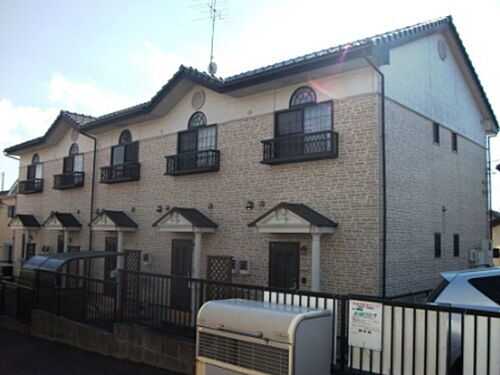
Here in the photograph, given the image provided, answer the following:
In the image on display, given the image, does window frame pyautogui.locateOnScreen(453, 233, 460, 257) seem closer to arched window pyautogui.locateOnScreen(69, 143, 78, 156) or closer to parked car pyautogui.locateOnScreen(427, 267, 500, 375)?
parked car pyautogui.locateOnScreen(427, 267, 500, 375)

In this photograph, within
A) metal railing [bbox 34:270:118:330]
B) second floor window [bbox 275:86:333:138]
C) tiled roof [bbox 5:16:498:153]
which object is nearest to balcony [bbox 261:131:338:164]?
second floor window [bbox 275:86:333:138]

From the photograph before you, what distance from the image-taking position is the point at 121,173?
17.5 meters

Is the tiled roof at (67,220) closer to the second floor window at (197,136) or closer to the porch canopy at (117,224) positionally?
the porch canopy at (117,224)

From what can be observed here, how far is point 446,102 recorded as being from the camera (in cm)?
1412

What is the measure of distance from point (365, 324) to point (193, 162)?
10101 mm

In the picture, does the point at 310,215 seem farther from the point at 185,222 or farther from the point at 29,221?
the point at 29,221

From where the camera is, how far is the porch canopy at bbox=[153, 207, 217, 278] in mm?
13305

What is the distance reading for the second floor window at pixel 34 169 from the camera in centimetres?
2316

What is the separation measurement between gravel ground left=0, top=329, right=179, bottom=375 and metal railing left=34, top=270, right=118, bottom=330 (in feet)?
2.42

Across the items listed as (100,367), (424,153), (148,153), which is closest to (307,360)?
(100,367)

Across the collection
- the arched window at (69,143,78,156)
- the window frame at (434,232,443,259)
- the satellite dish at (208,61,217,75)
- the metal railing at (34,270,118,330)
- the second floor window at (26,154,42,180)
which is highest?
the satellite dish at (208,61,217,75)

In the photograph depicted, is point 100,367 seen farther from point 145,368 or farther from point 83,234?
point 83,234

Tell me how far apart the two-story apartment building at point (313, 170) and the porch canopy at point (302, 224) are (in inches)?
1.3

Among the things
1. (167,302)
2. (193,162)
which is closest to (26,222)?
(193,162)
